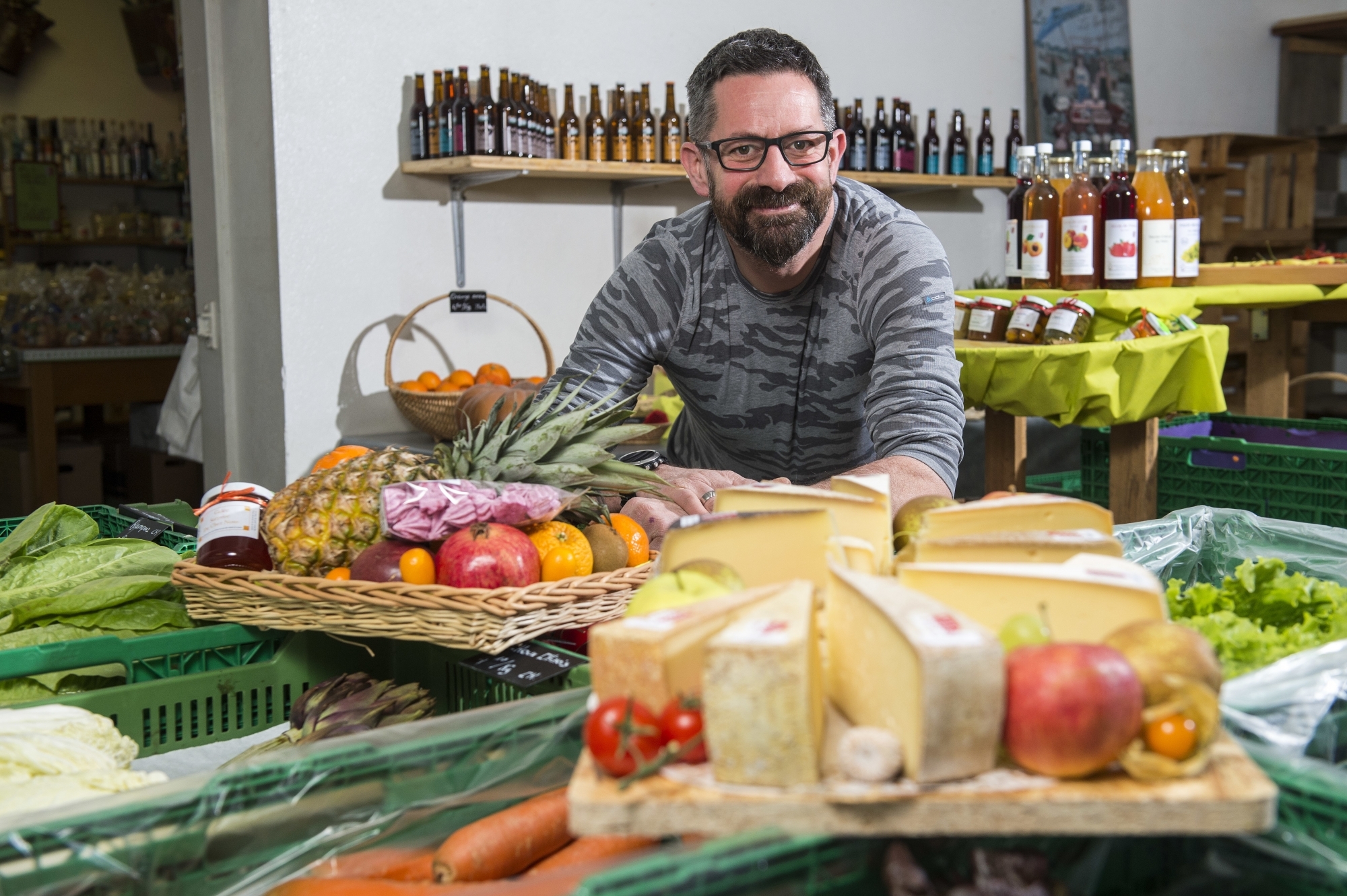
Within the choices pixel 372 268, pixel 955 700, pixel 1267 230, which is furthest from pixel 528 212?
pixel 1267 230

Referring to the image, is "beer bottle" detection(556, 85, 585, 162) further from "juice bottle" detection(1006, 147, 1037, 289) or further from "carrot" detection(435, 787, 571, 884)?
"carrot" detection(435, 787, 571, 884)

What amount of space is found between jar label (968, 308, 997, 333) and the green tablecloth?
0.49 feet

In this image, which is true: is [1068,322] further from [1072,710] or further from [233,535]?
[1072,710]

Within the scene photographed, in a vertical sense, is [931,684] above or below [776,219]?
below

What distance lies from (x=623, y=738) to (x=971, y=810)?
0.19 metres

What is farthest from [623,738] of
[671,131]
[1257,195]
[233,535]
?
[1257,195]

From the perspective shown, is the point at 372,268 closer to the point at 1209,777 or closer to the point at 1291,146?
the point at 1209,777

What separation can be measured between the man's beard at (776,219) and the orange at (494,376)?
5.77 feet

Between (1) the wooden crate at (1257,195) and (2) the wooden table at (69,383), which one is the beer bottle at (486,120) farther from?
(1) the wooden crate at (1257,195)

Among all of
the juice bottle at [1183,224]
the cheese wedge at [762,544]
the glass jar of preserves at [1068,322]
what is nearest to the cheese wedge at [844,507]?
the cheese wedge at [762,544]

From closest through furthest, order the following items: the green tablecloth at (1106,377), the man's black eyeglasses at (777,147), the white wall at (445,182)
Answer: the man's black eyeglasses at (777,147) → the green tablecloth at (1106,377) → the white wall at (445,182)

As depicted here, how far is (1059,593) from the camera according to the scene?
73 cm

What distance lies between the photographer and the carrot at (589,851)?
0.84 meters

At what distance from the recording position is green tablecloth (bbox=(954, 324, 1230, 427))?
2590 mm
